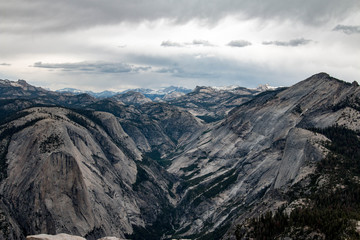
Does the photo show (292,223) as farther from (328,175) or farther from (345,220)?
(328,175)

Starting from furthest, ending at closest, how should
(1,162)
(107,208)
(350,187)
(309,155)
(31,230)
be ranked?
1. (107,208)
2. (1,162)
3. (309,155)
4. (31,230)
5. (350,187)

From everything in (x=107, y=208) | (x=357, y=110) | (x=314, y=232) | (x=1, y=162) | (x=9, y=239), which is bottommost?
Answer: (x=107, y=208)

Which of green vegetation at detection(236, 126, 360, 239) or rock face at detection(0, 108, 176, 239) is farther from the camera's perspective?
rock face at detection(0, 108, 176, 239)

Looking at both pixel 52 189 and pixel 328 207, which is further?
pixel 52 189

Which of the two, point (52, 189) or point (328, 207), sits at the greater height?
point (328, 207)

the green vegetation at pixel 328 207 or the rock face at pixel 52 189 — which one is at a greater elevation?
the green vegetation at pixel 328 207

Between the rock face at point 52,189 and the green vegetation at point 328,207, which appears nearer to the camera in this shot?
the green vegetation at point 328,207

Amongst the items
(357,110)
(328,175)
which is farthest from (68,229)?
(357,110)

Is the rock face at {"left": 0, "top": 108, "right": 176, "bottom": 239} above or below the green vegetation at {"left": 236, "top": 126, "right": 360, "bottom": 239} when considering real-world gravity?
below
